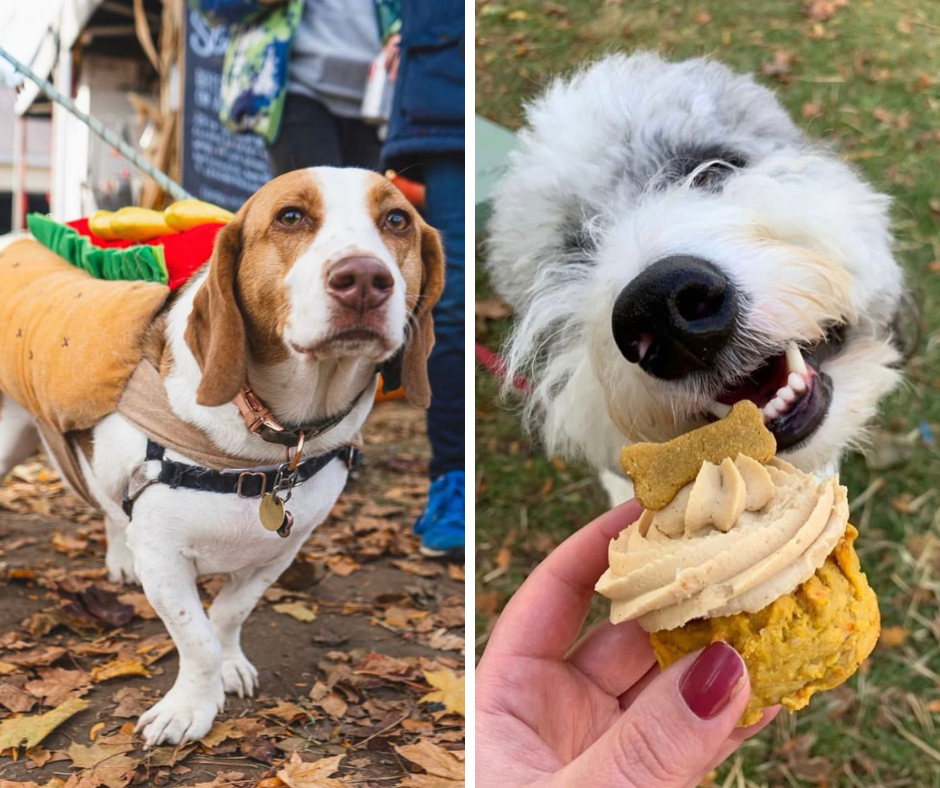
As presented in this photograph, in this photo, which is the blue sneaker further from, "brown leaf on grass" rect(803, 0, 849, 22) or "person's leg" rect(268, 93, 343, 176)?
"brown leaf on grass" rect(803, 0, 849, 22)

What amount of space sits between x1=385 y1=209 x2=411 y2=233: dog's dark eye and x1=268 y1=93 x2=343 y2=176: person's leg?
143mm

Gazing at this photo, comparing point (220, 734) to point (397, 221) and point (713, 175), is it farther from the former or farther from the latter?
point (713, 175)

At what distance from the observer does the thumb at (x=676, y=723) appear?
0.90m

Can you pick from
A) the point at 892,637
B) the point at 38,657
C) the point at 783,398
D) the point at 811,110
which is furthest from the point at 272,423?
the point at 811,110

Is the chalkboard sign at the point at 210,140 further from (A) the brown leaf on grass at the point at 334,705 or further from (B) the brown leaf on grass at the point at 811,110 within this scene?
(B) the brown leaf on grass at the point at 811,110

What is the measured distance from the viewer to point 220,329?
99cm

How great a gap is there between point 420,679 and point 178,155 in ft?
2.60

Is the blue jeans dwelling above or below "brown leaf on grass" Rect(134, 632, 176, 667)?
above

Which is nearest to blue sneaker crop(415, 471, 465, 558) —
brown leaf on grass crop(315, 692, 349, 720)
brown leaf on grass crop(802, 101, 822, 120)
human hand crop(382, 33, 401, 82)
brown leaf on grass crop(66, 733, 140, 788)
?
brown leaf on grass crop(315, 692, 349, 720)

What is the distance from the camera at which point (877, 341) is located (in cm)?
124

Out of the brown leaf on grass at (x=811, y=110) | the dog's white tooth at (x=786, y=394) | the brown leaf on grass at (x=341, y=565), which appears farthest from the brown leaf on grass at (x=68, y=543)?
the brown leaf on grass at (x=811, y=110)

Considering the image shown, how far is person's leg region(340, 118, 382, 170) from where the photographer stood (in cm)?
109

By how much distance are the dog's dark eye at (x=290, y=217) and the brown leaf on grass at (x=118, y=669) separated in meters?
0.59

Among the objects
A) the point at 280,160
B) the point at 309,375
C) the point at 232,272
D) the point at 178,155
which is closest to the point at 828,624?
the point at 309,375
